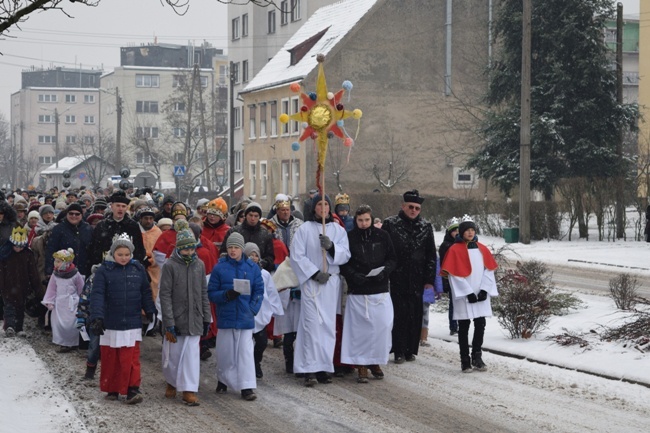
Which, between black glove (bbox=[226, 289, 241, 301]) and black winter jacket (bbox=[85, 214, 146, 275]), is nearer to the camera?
black glove (bbox=[226, 289, 241, 301])

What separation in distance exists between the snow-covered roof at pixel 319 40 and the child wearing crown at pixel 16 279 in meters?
37.2

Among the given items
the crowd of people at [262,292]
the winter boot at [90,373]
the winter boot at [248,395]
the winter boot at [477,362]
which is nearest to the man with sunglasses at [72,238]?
the crowd of people at [262,292]

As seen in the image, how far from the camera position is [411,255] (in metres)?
12.8

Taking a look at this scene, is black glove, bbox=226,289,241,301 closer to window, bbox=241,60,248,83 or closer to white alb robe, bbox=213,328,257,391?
white alb robe, bbox=213,328,257,391

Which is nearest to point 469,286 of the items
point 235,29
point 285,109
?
point 285,109

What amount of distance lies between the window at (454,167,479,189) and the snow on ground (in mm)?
36601

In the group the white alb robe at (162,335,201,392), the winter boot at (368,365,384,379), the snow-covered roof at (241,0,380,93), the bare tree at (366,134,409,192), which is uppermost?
the snow-covered roof at (241,0,380,93)

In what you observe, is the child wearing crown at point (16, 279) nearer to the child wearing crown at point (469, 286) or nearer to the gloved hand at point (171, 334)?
the gloved hand at point (171, 334)

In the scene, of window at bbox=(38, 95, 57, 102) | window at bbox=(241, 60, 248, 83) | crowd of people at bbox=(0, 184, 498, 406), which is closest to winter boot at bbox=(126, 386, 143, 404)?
crowd of people at bbox=(0, 184, 498, 406)

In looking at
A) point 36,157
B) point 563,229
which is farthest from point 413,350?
point 36,157

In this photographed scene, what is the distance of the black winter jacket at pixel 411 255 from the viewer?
503 inches

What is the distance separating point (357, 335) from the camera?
39.0 feet

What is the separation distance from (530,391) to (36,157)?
14710 cm

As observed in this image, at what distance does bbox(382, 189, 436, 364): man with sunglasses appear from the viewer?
503 inches
